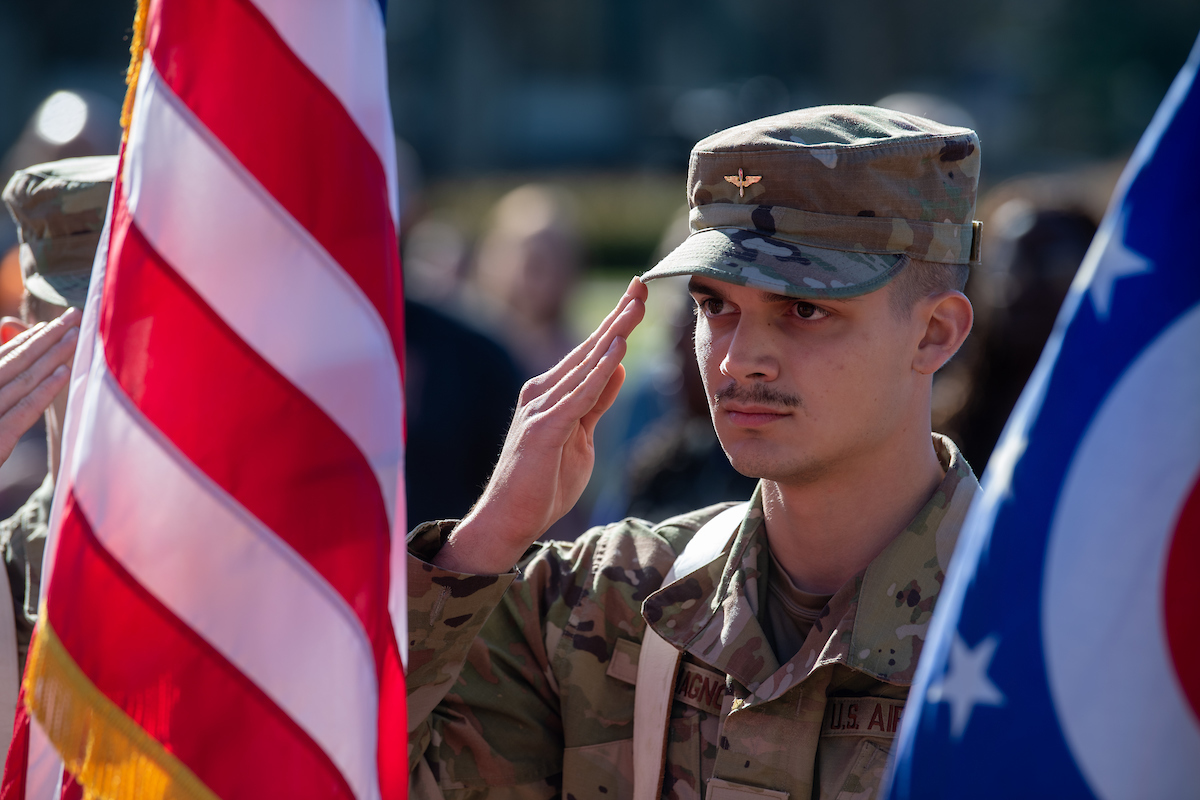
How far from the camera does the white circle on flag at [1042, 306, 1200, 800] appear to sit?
1609 millimetres

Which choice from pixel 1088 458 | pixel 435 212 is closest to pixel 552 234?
pixel 1088 458

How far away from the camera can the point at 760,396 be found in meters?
2.23

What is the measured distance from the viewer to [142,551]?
82.8 inches

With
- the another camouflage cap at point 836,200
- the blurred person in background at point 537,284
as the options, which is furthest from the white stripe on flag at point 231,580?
the blurred person in background at point 537,284

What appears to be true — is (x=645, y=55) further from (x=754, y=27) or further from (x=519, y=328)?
(x=519, y=328)

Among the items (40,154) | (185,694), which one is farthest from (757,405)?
(40,154)

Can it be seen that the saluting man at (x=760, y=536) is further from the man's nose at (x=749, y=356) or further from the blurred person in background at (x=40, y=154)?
the blurred person in background at (x=40, y=154)

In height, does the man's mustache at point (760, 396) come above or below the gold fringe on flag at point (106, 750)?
above

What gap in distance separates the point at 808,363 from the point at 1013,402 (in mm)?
2403

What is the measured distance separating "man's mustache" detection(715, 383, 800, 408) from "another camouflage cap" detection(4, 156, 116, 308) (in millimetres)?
1432

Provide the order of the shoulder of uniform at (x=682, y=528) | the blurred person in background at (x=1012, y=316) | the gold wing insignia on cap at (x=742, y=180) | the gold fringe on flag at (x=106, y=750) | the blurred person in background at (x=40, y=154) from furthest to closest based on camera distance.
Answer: the blurred person in background at (x=1012, y=316), the blurred person in background at (x=40, y=154), the shoulder of uniform at (x=682, y=528), the gold wing insignia on cap at (x=742, y=180), the gold fringe on flag at (x=106, y=750)

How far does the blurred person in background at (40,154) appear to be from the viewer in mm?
4305

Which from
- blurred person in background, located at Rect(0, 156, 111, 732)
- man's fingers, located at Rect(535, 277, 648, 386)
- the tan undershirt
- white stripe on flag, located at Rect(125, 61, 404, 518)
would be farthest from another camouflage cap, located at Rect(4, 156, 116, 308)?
the tan undershirt

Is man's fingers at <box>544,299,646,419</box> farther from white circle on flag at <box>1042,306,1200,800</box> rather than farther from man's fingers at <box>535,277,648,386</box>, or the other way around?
white circle on flag at <box>1042,306,1200,800</box>
